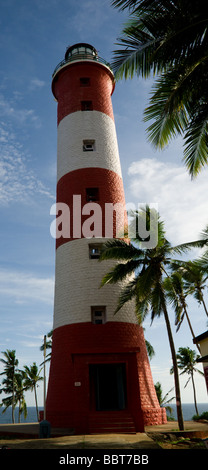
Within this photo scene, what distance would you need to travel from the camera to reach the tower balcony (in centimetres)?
2608

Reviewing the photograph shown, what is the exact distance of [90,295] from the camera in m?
19.2

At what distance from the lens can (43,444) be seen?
1158 cm

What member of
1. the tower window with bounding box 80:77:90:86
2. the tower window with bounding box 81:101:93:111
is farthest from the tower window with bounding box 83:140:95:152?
the tower window with bounding box 80:77:90:86

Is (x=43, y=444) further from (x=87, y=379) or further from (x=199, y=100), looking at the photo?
(x=199, y=100)

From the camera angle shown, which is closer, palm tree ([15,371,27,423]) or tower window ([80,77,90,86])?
tower window ([80,77,90,86])

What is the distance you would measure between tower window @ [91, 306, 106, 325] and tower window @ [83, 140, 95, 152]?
10.3 metres

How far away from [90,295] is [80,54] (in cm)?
1794

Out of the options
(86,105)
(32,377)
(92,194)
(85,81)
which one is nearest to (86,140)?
(86,105)

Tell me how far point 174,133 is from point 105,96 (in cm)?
1688

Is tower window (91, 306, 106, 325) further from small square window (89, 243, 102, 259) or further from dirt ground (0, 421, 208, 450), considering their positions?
dirt ground (0, 421, 208, 450)

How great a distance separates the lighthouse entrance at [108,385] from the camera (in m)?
17.8

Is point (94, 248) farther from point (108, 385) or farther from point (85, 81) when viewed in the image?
point (85, 81)

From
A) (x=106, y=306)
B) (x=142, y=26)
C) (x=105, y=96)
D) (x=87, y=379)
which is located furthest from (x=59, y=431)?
(x=105, y=96)
